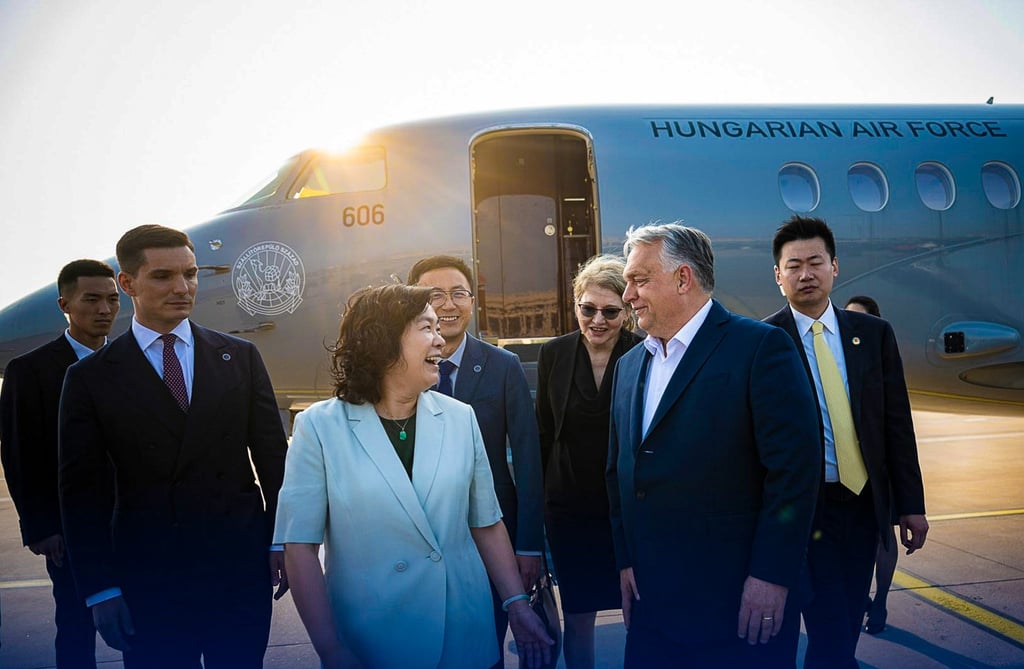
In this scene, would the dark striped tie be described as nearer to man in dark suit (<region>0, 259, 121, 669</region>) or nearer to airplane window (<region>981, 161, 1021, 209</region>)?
man in dark suit (<region>0, 259, 121, 669</region>)

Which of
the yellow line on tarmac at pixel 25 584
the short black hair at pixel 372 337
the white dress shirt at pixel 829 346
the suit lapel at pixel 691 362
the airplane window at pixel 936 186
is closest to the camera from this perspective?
the short black hair at pixel 372 337

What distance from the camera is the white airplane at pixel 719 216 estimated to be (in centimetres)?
627

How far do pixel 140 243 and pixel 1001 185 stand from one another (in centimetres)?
765

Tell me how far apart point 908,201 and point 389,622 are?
6.59 m

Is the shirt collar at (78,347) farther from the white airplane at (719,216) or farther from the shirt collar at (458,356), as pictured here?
the white airplane at (719,216)

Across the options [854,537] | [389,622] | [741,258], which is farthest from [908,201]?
[389,622]

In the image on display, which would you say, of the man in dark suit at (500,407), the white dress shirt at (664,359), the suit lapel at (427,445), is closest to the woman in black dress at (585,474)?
the man in dark suit at (500,407)

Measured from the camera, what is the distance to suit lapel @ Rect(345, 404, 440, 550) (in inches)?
78.2

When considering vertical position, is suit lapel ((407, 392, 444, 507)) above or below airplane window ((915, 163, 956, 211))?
below

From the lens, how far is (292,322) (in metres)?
6.21

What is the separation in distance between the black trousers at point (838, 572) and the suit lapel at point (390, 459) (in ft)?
5.37

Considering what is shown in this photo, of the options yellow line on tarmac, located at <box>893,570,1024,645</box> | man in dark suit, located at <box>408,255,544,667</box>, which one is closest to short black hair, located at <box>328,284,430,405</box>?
man in dark suit, located at <box>408,255,544,667</box>

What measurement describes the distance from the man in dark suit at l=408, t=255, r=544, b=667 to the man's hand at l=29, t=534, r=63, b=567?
174cm

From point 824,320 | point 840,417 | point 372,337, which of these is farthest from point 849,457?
point 372,337
